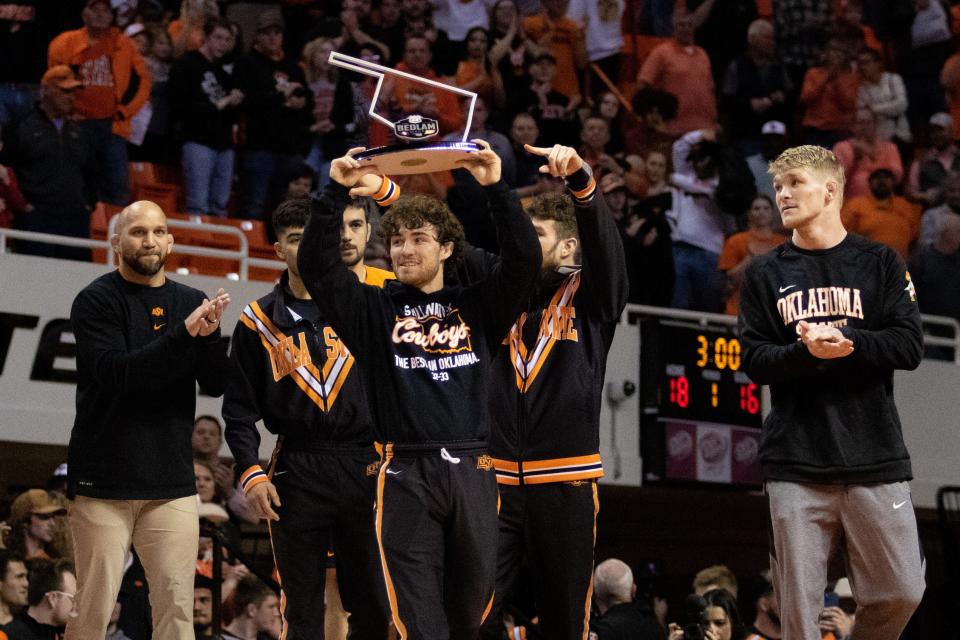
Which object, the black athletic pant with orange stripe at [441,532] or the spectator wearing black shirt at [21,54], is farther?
the spectator wearing black shirt at [21,54]

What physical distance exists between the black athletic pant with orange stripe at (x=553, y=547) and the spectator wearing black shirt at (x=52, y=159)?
5.60 metres

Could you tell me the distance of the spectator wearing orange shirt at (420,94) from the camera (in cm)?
1075

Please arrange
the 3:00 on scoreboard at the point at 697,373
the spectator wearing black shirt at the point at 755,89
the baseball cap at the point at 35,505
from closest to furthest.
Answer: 1. the baseball cap at the point at 35,505
2. the 3:00 on scoreboard at the point at 697,373
3. the spectator wearing black shirt at the point at 755,89

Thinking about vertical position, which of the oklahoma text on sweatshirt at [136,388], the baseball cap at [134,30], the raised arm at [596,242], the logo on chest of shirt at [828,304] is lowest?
the oklahoma text on sweatshirt at [136,388]

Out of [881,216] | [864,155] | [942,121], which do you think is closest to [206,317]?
[881,216]

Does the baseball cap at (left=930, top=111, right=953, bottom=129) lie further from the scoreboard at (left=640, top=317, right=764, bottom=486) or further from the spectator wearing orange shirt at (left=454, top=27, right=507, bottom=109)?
the spectator wearing orange shirt at (left=454, top=27, right=507, bottom=109)

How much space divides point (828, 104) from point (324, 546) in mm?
9595

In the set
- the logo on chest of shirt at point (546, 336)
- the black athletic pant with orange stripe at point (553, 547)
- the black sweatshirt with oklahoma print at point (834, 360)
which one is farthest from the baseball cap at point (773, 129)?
the black athletic pant with orange stripe at point (553, 547)

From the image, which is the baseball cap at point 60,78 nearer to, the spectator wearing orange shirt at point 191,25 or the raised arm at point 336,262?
Answer: the spectator wearing orange shirt at point 191,25

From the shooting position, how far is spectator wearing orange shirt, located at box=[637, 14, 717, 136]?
1274 cm

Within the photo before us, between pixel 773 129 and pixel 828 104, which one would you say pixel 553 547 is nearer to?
pixel 773 129

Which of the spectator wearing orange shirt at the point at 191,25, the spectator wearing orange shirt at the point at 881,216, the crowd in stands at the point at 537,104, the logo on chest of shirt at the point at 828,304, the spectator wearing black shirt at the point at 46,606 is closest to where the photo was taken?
the logo on chest of shirt at the point at 828,304

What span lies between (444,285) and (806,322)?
1.25 metres

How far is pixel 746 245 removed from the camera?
12.0 m
